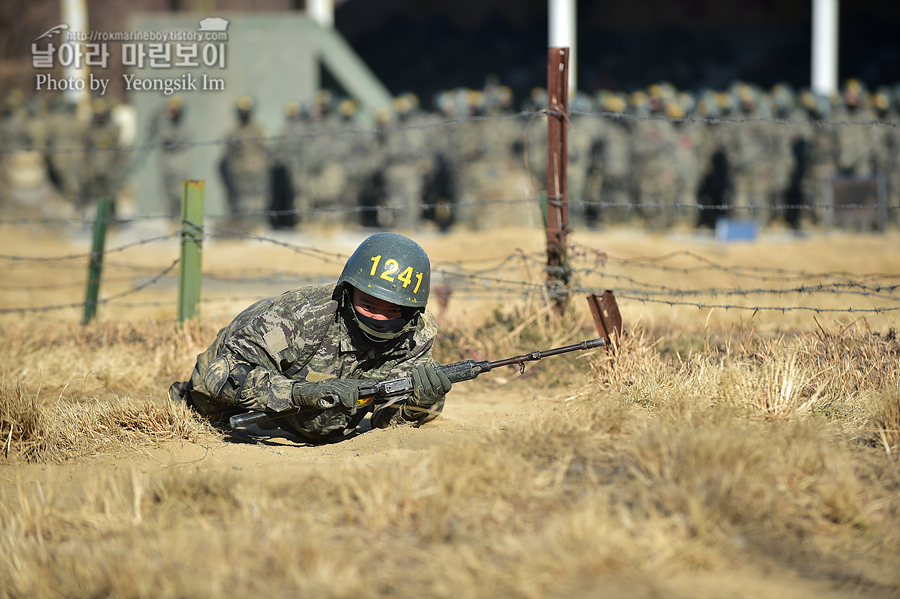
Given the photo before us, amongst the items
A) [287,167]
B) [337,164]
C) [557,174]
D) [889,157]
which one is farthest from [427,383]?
[889,157]

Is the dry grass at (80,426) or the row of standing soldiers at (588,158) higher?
the row of standing soldiers at (588,158)

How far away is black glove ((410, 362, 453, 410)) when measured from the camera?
393 cm

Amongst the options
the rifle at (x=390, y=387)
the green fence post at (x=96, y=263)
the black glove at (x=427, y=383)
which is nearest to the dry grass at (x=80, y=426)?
the rifle at (x=390, y=387)

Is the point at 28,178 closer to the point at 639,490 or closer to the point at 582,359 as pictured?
the point at 582,359

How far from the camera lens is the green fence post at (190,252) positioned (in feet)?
18.9

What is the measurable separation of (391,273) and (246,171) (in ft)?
41.9

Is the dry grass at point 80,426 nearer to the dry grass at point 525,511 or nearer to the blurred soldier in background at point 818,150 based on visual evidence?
the dry grass at point 525,511

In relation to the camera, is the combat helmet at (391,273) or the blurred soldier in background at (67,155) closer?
the combat helmet at (391,273)

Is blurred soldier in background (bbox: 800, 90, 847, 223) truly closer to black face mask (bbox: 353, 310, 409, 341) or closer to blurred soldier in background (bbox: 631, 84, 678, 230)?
blurred soldier in background (bbox: 631, 84, 678, 230)

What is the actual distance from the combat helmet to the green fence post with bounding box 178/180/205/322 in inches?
86.1

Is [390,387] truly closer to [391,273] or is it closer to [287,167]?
[391,273]

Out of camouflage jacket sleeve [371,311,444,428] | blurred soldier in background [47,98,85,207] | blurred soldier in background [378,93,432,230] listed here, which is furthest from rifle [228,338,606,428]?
blurred soldier in background [47,98,85,207]

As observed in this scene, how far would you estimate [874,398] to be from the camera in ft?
11.8

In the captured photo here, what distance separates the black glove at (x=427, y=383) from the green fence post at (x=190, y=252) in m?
2.47
